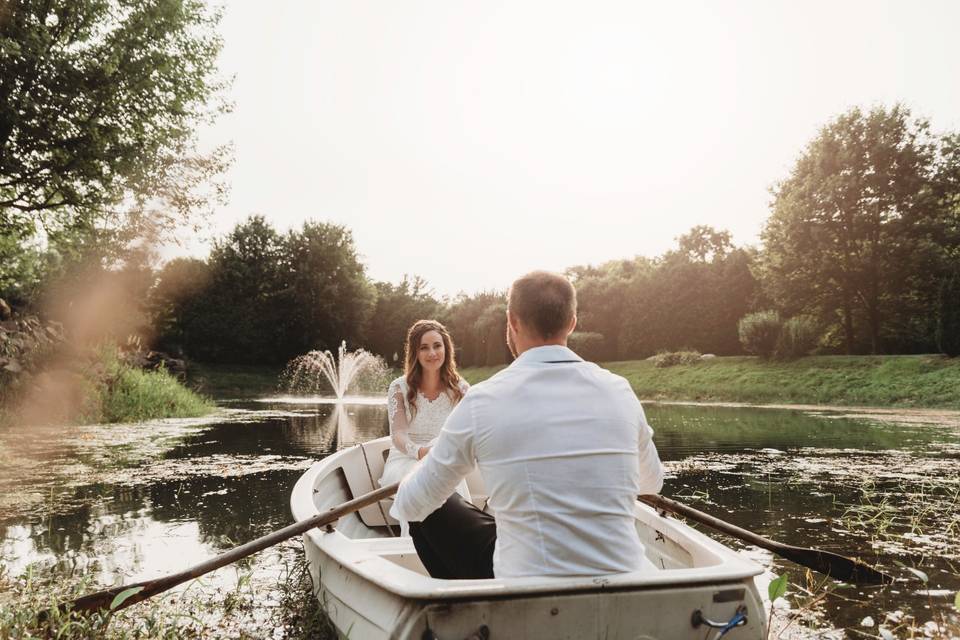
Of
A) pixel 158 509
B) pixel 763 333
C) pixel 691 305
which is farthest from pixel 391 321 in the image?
pixel 158 509

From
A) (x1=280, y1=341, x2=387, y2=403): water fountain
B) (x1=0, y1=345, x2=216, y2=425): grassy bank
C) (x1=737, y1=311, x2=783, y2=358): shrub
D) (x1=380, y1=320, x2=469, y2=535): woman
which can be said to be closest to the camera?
(x1=380, y1=320, x2=469, y2=535): woman

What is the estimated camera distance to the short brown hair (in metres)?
2.09

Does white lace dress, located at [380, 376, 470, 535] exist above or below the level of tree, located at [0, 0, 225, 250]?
below

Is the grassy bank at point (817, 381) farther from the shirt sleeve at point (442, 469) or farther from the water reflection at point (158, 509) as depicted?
the shirt sleeve at point (442, 469)

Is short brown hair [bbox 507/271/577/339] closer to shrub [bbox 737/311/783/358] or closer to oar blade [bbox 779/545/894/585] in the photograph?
oar blade [bbox 779/545/894/585]

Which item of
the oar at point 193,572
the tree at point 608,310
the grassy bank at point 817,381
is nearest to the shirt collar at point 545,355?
the oar at point 193,572

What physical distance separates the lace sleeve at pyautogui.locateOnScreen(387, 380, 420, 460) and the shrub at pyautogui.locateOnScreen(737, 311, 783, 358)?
2170 centimetres

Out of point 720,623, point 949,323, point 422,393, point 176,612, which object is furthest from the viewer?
point 949,323

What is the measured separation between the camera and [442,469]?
2.06m

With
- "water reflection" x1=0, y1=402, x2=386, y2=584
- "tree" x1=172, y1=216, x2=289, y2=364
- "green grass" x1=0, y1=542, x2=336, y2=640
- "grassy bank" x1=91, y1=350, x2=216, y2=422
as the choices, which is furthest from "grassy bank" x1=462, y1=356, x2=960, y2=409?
"tree" x1=172, y1=216, x2=289, y2=364

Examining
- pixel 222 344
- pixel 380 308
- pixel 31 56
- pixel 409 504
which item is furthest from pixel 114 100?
pixel 380 308

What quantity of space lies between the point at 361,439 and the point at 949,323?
17308mm

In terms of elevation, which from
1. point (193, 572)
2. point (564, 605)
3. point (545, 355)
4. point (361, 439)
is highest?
point (545, 355)

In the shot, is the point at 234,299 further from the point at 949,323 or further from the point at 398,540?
the point at 398,540
